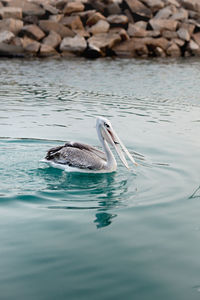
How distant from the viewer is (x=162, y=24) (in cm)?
2823

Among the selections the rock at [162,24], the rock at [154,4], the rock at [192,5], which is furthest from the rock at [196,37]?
the rock at [192,5]

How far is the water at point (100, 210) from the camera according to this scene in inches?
157

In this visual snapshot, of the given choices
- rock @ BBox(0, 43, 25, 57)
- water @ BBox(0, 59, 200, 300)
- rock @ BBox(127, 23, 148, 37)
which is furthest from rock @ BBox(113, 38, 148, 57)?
water @ BBox(0, 59, 200, 300)

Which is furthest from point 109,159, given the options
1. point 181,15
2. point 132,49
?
point 181,15

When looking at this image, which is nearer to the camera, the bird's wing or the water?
the water

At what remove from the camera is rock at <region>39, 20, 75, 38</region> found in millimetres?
26406

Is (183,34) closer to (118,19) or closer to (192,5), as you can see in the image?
(118,19)

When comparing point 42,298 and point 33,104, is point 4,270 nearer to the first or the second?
point 42,298

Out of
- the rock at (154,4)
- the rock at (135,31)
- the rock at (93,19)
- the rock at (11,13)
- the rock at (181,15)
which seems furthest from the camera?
the rock at (154,4)

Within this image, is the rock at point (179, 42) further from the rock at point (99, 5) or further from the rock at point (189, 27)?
the rock at point (99, 5)

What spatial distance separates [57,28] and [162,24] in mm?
5749

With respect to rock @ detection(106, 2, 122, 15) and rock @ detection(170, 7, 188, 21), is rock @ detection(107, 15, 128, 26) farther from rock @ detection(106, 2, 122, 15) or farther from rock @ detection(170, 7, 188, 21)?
rock @ detection(170, 7, 188, 21)

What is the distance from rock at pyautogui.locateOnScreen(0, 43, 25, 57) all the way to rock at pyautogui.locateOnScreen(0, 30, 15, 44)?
0.50 m

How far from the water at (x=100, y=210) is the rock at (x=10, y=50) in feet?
41.1
